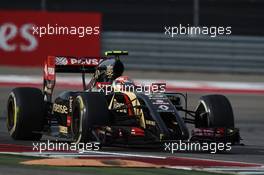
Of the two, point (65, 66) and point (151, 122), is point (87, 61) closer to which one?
point (65, 66)

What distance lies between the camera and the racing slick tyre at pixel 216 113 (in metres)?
12.1

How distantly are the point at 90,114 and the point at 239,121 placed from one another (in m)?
6.13

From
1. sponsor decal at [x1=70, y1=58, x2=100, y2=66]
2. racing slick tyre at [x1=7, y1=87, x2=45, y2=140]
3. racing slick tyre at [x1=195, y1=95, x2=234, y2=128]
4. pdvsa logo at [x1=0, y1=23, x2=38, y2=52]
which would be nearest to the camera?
racing slick tyre at [x1=195, y1=95, x2=234, y2=128]

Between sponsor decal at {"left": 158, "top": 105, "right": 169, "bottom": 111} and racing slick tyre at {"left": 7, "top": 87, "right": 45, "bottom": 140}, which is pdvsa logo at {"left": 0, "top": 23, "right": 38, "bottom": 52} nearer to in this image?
racing slick tyre at {"left": 7, "top": 87, "right": 45, "bottom": 140}

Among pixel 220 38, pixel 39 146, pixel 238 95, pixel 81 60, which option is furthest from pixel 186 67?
pixel 39 146

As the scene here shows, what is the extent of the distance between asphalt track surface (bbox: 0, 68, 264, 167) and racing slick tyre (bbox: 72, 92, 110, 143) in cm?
40

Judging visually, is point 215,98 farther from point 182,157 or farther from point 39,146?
point 39,146

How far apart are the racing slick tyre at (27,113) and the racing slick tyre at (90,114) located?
120 centimetres

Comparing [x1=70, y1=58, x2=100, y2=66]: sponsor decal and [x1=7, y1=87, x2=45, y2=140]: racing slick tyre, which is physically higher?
[x1=70, y1=58, x2=100, y2=66]: sponsor decal

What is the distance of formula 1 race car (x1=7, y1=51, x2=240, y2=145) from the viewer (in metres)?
11.5

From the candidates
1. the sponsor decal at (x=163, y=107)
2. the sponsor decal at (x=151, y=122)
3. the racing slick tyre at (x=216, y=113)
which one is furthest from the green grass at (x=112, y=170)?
the racing slick tyre at (x=216, y=113)

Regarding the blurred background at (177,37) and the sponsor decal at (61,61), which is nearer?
the sponsor decal at (61,61)

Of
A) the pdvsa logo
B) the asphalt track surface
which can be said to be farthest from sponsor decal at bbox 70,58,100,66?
the pdvsa logo

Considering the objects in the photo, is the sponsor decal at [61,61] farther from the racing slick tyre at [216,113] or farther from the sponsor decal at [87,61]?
the racing slick tyre at [216,113]
